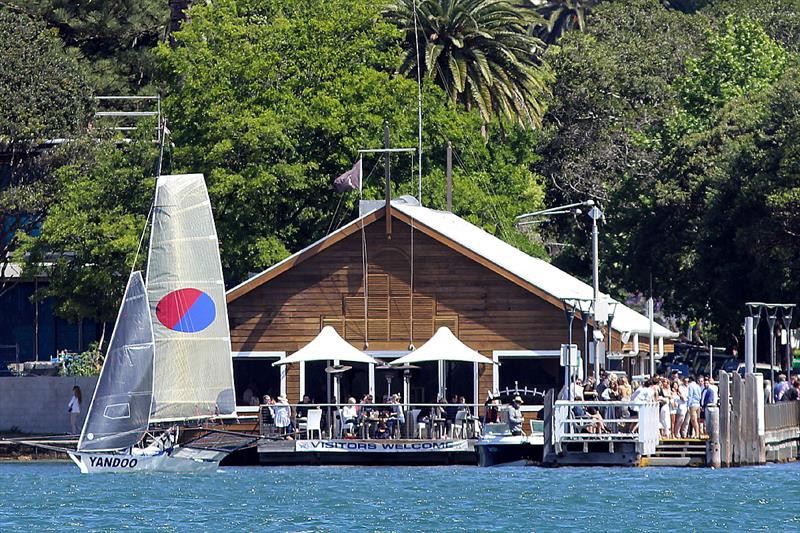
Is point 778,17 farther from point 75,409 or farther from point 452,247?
point 75,409

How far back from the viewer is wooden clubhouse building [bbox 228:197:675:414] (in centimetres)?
5159

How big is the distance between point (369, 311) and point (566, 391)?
7733 mm

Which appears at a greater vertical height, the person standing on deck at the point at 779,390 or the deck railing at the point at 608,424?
the person standing on deck at the point at 779,390

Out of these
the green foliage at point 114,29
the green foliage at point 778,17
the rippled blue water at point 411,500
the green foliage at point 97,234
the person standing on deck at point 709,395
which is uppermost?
the green foliage at point 778,17

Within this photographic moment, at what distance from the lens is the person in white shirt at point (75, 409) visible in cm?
5503

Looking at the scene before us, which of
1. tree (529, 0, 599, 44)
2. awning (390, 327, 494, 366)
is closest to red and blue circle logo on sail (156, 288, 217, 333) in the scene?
awning (390, 327, 494, 366)

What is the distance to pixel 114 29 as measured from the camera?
81062 mm

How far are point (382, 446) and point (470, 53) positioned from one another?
21843 millimetres

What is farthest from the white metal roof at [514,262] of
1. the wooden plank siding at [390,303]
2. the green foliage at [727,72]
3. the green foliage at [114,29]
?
the green foliage at [114,29]

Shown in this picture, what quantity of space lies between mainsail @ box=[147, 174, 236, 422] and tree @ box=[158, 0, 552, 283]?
9.51 meters

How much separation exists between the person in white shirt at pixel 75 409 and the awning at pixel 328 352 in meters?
6.97

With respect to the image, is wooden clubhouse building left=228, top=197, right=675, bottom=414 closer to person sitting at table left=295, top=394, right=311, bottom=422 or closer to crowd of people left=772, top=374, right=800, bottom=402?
person sitting at table left=295, top=394, right=311, bottom=422

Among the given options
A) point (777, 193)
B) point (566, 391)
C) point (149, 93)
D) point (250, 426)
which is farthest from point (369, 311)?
point (149, 93)

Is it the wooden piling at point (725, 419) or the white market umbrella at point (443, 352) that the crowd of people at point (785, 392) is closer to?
the wooden piling at point (725, 419)
